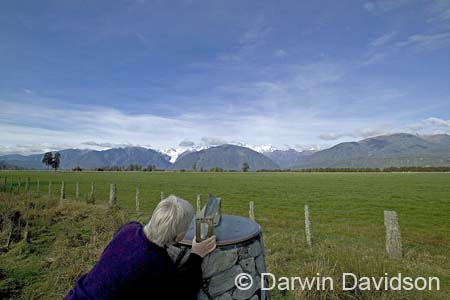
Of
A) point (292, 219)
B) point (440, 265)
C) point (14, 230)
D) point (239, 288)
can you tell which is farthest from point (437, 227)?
point (14, 230)

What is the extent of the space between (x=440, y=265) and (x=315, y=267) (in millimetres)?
5754

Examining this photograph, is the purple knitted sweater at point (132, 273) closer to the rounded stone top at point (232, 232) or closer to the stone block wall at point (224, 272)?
the stone block wall at point (224, 272)

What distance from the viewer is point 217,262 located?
3.43 m

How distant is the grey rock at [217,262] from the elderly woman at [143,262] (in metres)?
0.72

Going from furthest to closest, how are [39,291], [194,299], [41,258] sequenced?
[41,258] < [39,291] < [194,299]

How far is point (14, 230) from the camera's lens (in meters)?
10.2

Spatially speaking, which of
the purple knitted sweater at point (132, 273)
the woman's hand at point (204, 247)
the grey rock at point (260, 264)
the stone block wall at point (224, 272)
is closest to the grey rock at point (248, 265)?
the stone block wall at point (224, 272)

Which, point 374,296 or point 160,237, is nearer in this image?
point 160,237

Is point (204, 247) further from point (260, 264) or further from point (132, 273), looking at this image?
point (260, 264)

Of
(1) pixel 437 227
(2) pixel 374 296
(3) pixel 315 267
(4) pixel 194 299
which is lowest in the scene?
(1) pixel 437 227

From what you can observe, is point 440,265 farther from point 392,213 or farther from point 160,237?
point 160,237

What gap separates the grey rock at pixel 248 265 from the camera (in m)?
Result: 3.58

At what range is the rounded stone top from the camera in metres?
3.51

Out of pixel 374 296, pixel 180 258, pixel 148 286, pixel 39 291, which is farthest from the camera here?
pixel 39 291
